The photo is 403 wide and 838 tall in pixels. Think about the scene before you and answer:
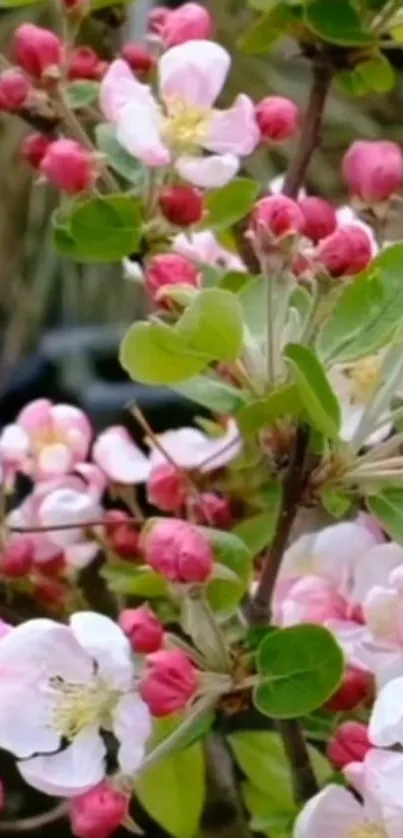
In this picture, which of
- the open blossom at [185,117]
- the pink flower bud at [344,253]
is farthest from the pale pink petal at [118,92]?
the pink flower bud at [344,253]

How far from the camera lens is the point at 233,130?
0.56 m

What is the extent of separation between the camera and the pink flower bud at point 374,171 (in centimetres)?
56

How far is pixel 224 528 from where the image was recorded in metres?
0.63

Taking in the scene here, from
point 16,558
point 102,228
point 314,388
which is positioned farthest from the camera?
point 16,558

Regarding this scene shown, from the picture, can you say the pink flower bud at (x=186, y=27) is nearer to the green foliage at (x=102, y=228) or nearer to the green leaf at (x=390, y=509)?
the green foliage at (x=102, y=228)

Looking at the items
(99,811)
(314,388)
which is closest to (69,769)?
(99,811)

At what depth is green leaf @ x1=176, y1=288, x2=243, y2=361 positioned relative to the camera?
1.40ft

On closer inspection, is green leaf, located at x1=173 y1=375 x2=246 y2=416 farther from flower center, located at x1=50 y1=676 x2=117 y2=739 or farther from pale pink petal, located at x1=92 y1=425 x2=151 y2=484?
pale pink petal, located at x1=92 y1=425 x2=151 y2=484

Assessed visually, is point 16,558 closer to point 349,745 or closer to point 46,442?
point 46,442

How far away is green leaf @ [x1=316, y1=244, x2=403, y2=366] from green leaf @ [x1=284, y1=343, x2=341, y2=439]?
0.12 ft

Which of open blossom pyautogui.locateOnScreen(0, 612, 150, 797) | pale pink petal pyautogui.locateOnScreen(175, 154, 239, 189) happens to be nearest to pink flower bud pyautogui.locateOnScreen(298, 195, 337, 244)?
pale pink petal pyautogui.locateOnScreen(175, 154, 239, 189)

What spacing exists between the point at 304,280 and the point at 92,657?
133 millimetres

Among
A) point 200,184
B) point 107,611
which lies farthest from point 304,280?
point 107,611

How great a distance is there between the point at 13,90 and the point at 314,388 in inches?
8.6
